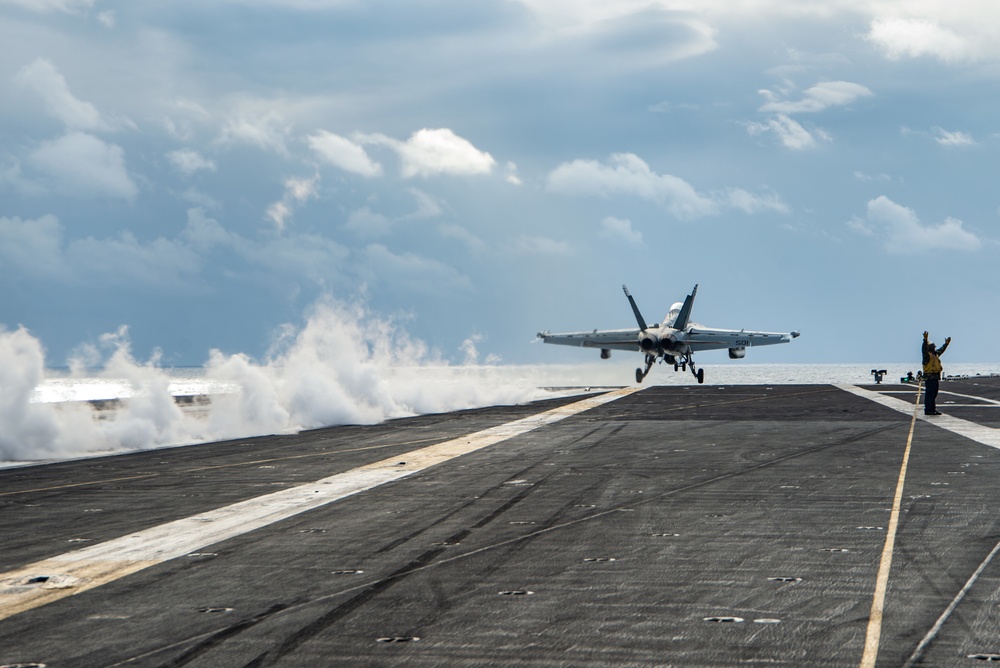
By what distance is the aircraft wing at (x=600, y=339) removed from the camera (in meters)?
67.2

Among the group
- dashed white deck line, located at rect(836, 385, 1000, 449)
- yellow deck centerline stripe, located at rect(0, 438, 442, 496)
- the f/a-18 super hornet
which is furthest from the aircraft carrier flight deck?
the f/a-18 super hornet

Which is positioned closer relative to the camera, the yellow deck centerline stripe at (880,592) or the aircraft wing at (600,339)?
the yellow deck centerline stripe at (880,592)

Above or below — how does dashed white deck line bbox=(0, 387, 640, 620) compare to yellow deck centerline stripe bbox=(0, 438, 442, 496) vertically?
above

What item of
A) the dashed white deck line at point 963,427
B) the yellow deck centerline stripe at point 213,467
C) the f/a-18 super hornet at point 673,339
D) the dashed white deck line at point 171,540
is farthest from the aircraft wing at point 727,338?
the dashed white deck line at point 171,540

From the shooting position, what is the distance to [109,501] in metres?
13.8

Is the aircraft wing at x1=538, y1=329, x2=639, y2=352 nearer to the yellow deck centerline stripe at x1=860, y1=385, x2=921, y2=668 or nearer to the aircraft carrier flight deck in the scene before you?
the aircraft carrier flight deck

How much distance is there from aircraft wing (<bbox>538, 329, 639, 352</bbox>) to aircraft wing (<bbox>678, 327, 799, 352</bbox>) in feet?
15.2

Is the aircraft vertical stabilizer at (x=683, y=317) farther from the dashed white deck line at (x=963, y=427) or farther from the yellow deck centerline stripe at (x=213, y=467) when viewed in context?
the yellow deck centerline stripe at (x=213, y=467)

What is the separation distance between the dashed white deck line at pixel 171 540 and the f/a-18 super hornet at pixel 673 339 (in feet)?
128

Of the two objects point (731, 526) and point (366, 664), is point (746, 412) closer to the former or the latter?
point (731, 526)

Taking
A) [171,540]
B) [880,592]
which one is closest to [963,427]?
[880,592]

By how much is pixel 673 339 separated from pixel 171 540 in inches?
1868

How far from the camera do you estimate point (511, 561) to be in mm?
8945

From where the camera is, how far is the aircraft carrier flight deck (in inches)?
249
